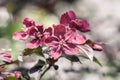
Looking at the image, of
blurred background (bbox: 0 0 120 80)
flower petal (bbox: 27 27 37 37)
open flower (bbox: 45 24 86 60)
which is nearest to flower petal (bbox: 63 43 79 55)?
open flower (bbox: 45 24 86 60)

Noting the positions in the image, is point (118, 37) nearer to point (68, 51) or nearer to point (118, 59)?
point (118, 59)

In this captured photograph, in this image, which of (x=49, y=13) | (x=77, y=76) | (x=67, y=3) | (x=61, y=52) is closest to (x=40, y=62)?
(x=61, y=52)

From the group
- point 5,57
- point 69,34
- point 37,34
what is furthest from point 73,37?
point 5,57

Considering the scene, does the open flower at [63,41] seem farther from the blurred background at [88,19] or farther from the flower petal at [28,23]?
the blurred background at [88,19]

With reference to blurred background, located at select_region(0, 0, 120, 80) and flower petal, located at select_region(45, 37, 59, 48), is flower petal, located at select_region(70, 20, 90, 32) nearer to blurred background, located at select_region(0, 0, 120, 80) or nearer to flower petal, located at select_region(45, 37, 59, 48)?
flower petal, located at select_region(45, 37, 59, 48)

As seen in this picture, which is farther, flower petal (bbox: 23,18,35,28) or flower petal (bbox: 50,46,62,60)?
flower petal (bbox: 23,18,35,28)

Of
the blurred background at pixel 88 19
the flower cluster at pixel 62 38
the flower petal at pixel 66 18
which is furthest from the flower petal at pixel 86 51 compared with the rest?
the blurred background at pixel 88 19
